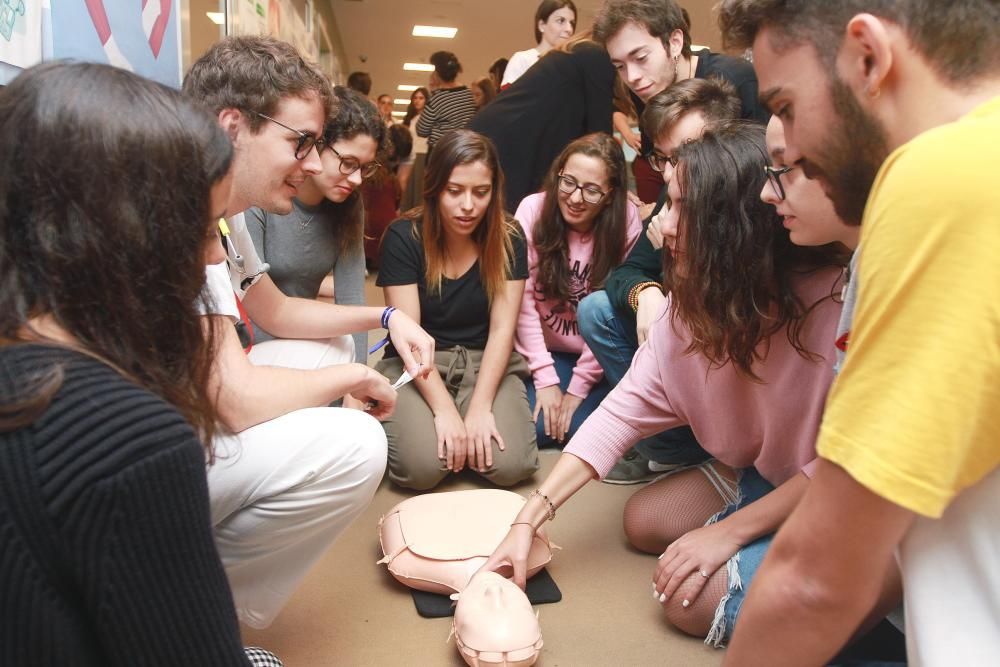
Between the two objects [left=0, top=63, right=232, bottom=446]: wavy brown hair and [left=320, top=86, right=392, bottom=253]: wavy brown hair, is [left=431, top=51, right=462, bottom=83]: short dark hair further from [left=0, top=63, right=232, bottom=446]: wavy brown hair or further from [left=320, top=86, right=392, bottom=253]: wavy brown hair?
[left=0, top=63, right=232, bottom=446]: wavy brown hair

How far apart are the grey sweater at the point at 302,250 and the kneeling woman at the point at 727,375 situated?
948 millimetres

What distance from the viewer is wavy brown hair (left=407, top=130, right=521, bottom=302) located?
7.71 feet

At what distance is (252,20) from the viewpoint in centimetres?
313

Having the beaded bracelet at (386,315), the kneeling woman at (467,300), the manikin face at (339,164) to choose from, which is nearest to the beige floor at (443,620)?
the kneeling woman at (467,300)

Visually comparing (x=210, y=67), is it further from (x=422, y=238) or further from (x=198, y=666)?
(x=198, y=666)

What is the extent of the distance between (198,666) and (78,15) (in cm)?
124

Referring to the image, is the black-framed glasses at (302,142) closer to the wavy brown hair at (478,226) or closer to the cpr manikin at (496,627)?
the wavy brown hair at (478,226)

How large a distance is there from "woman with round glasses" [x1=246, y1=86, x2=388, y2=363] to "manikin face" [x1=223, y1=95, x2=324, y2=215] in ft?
1.36

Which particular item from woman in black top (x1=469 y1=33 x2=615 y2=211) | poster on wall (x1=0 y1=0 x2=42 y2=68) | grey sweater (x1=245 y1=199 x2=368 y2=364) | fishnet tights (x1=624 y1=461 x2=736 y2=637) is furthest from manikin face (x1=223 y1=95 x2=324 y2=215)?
woman in black top (x1=469 y1=33 x2=615 y2=211)

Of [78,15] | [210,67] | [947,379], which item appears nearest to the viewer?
[947,379]

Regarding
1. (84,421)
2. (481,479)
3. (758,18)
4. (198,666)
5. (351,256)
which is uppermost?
(758,18)

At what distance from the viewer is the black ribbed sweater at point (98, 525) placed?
0.59 m

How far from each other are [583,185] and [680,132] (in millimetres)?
466

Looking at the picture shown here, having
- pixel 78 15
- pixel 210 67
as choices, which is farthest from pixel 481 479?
pixel 78 15
